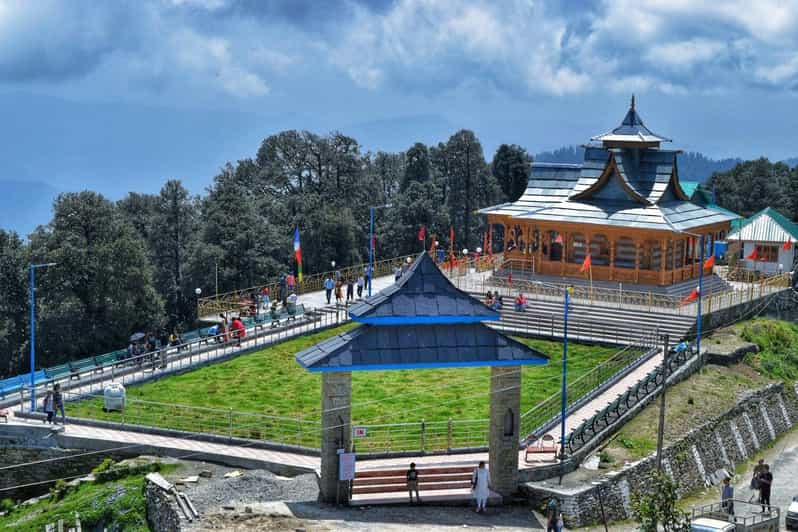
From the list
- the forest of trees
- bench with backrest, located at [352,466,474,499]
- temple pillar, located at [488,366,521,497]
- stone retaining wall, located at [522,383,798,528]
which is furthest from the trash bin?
the forest of trees

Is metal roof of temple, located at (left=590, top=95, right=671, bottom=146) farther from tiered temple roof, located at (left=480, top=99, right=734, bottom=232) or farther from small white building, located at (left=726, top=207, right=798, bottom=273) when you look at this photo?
small white building, located at (left=726, top=207, right=798, bottom=273)

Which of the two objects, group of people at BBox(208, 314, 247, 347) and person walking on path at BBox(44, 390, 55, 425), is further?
group of people at BBox(208, 314, 247, 347)

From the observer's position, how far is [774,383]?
132ft

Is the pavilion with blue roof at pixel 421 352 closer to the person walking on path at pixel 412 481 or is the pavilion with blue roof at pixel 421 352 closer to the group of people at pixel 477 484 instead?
the group of people at pixel 477 484

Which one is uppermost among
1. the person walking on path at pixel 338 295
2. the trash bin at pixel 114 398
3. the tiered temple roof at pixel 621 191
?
the tiered temple roof at pixel 621 191

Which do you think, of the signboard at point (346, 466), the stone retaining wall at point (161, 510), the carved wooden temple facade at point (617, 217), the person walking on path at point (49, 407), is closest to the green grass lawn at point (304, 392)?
the person walking on path at point (49, 407)

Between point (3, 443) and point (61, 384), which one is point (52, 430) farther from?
point (61, 384)

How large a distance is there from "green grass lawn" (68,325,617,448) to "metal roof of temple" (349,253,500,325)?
25.2 ft

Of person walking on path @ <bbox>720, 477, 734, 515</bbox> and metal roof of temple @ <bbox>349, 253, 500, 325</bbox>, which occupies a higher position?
metal roof of temple @ <bbox>349, 253, 500, 325</bbox>

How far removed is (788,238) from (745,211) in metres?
27.6

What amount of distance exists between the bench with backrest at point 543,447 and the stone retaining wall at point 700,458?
1725 mm

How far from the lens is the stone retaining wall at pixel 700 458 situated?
2688 cm

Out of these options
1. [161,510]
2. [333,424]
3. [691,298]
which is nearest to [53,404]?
[161,510]

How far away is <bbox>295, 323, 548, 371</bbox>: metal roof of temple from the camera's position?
2528 centimetres
